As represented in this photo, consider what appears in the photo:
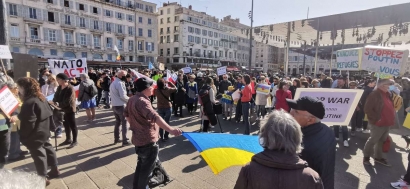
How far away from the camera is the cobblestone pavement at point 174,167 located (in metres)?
3.75

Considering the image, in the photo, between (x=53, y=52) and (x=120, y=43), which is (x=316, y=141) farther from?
(x=120, y=43)

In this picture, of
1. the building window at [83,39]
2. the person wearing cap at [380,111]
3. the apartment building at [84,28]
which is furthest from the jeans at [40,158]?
the building window at [83,39]

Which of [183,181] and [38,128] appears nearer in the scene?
[38,128]

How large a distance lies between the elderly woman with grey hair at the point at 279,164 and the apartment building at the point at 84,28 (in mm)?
42097

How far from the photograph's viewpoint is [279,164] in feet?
4.57

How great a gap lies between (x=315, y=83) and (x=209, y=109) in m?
3.85

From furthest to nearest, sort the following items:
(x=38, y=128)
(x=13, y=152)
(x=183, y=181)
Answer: (x=13, y=152), (x=183, y=181), (x=38, y=128)

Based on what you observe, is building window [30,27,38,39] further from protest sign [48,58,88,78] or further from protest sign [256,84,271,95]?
protest sign [256,84,271,95]

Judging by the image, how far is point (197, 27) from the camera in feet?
192

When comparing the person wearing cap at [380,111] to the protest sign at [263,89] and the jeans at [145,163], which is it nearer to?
the protest sign at [263,89]

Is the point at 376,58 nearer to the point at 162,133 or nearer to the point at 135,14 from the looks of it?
the point at 162,133

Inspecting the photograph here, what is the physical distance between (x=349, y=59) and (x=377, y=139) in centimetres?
281

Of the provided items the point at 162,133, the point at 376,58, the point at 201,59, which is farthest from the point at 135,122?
the point at 201,59

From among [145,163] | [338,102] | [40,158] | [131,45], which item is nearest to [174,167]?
[145,163]
